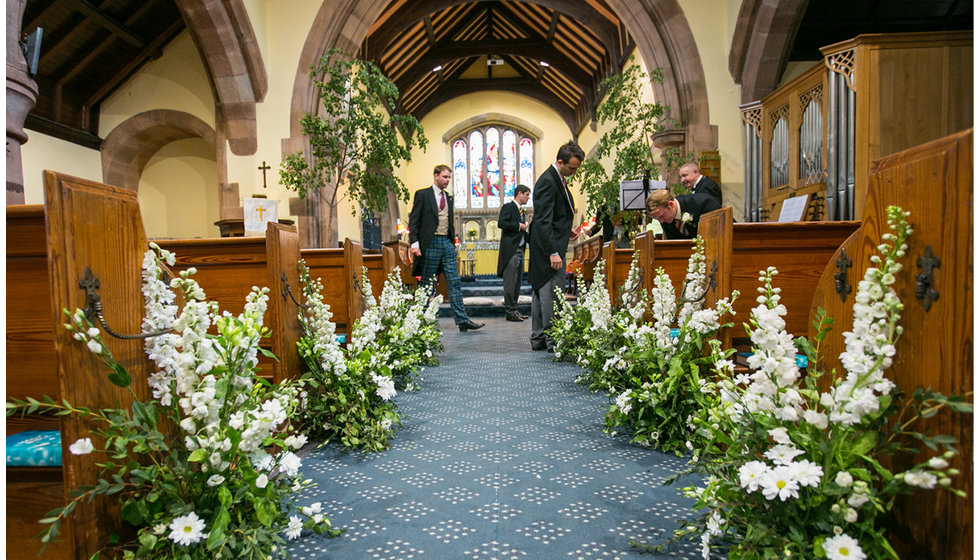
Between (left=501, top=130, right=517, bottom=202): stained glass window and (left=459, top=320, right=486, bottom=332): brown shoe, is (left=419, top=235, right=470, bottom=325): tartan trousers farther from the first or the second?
(left=501, top=130, right=517, bottom=202): stained glass window

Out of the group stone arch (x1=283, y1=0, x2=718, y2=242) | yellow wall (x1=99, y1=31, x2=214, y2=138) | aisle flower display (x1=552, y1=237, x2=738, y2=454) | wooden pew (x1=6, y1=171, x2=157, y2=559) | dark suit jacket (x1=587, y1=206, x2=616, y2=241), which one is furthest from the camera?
yellow wall (x1=99, y1=31, x2=214, y2=138)

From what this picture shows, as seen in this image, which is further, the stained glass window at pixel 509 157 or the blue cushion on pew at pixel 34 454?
the stained glass window at pixel 509 157

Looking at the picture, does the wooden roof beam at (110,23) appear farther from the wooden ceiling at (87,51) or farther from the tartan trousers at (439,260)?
the tartan trousers at (439,260)

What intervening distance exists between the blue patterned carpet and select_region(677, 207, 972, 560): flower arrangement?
312 millimetres

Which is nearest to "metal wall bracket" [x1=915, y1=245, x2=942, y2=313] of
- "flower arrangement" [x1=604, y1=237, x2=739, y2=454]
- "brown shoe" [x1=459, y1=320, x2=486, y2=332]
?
"flower arrangement" [x1=604, y1=237, x2=739, y2=454]

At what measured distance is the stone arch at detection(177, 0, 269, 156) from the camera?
6.16 m

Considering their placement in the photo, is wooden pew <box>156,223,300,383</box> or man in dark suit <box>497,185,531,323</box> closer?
wooden pew <box>156,223,300,383</box>

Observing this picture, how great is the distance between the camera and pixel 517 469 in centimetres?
186

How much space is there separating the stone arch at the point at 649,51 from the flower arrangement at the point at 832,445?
5733mm

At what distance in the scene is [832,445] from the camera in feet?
3.12

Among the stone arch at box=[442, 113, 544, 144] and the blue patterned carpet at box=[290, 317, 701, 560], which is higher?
the stone arch at box=[442, 113, 544, 144]

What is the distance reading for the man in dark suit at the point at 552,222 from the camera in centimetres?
377

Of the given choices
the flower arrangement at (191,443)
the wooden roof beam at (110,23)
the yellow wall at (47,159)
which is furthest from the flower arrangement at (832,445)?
the yellow wall at (47,159)

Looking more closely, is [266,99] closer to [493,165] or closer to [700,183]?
[700,183]
